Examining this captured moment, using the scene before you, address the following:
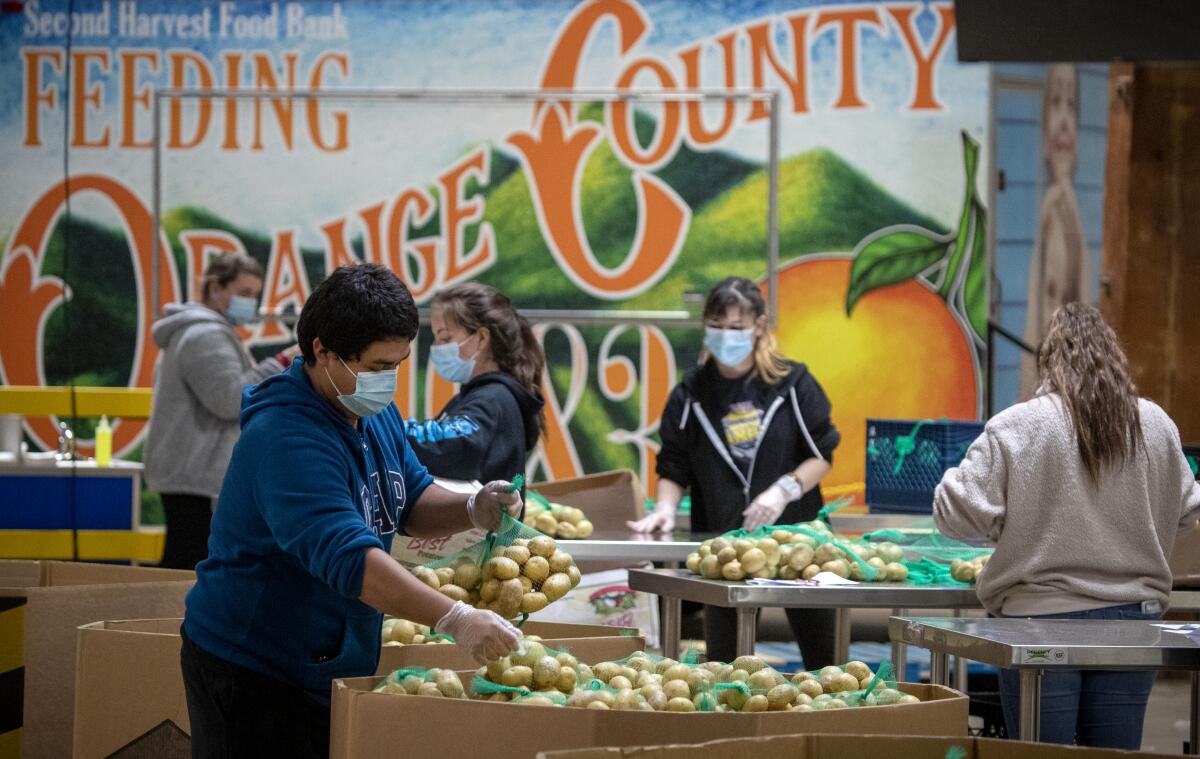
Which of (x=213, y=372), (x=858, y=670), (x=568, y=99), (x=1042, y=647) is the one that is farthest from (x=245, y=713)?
(x=568, y=99)

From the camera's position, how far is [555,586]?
296cm

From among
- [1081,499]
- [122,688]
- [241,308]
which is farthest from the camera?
[241,308]

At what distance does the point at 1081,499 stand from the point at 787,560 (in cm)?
93

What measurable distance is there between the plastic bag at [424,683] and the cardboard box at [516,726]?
0.25ft

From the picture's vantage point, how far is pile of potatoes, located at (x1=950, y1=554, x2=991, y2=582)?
4344 mm

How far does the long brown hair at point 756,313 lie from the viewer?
17.4 ft

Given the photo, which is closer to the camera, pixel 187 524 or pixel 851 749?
pixel 851 749

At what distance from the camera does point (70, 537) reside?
713cm

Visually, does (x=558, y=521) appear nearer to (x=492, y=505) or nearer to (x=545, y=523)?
(x=545, y=523)

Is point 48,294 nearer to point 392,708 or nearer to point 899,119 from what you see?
point 899,119

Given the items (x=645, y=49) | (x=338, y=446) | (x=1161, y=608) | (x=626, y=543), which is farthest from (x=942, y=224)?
(x=338, y=446)

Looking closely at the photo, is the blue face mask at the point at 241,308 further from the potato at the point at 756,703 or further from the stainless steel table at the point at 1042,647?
the potato at the point at 756,703

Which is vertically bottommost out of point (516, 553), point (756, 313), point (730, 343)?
point (516, 553)

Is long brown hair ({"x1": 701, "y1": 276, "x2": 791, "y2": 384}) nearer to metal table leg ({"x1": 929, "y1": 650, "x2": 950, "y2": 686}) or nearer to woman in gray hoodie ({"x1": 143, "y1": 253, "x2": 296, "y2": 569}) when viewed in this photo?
woman in gray hoodie ({"x1": 143, "y1": 253, "x2": 296, "y2": 569})
